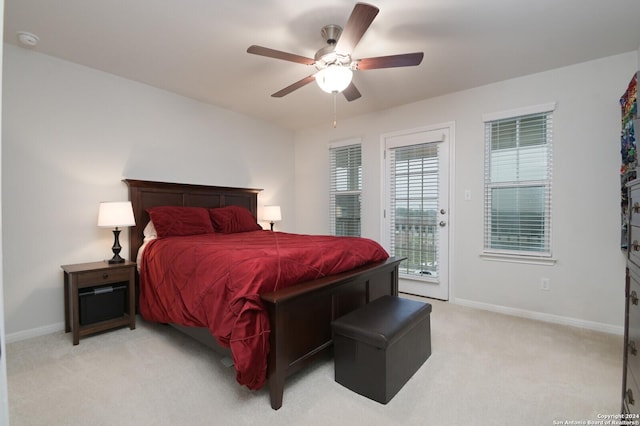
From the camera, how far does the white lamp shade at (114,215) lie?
9.74 ft

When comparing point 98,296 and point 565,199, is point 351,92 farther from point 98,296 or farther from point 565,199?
point 98,296

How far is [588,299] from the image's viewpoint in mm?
3043

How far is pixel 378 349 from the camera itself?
6.43 ft

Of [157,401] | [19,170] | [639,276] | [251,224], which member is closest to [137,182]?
[19,170]

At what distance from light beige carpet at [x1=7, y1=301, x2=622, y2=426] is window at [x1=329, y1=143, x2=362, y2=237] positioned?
2.25m

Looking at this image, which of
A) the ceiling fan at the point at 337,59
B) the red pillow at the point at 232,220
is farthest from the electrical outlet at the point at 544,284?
the red pillow at the point at 232,220

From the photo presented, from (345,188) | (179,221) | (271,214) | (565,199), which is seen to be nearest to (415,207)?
(345,188)

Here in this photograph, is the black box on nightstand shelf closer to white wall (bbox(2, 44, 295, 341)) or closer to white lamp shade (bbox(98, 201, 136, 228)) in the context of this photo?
white wall (bbox(2, 44, 295, 341))

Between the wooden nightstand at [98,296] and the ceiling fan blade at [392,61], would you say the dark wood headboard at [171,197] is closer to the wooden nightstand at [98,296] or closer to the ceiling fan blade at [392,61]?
the wooden nightstand at [98,296]

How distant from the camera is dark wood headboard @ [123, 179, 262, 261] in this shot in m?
3.41

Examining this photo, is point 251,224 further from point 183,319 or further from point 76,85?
point 76,85

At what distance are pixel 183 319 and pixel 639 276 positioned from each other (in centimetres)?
260

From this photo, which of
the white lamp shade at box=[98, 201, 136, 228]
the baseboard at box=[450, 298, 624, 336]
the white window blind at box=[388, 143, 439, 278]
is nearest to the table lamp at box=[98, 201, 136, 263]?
the white lamp shade at box=[98, 201, 136, 228]

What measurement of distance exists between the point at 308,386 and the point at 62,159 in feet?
9.53
